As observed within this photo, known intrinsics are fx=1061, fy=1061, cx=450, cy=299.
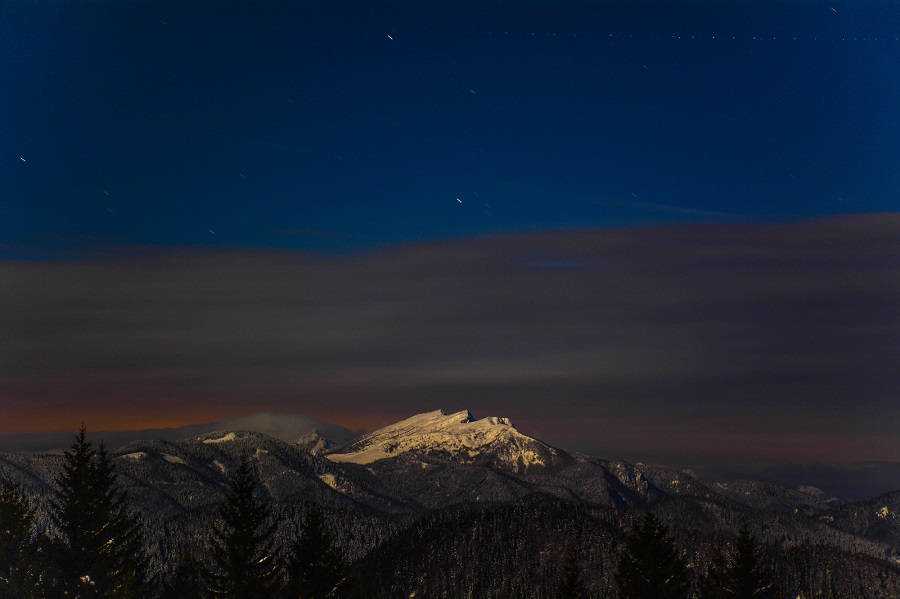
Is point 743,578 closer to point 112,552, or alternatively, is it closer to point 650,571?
point 650,571

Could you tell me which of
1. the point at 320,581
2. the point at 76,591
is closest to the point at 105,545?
the point at 76,591

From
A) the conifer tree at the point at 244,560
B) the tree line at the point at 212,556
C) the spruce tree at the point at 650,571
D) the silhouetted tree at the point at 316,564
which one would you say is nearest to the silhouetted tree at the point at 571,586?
the tree line at the point at 212,556

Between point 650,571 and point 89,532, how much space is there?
32016mm

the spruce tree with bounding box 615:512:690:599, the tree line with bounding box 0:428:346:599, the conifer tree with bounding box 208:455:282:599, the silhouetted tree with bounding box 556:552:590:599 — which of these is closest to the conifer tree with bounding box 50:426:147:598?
the tree line with bounding box 0:428:346:599

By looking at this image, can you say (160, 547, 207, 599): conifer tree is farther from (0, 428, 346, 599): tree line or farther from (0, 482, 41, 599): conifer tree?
(0, 482, 41, 599): conifer tree

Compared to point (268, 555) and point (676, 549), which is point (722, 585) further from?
point (268, 555)

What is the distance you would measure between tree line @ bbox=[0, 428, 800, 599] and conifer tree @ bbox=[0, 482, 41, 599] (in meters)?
0.05

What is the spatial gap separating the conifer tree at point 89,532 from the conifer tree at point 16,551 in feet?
5.37

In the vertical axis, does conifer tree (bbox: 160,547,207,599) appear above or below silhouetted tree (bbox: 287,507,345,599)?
below

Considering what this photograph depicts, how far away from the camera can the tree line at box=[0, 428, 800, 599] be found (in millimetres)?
55281

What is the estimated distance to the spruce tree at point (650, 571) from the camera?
60719 mm

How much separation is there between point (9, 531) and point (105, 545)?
5.27 metres

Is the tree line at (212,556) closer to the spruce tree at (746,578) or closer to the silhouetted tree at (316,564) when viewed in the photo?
the silhouetted tree at (316,564)

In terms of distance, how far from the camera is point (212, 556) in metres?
54.3
